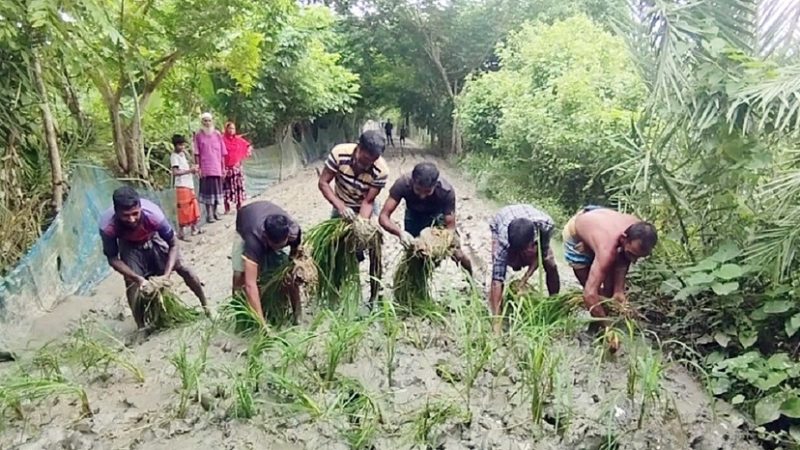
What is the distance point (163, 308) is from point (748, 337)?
345 cm

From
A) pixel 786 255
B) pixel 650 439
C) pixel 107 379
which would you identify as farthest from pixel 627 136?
pixel 107 379

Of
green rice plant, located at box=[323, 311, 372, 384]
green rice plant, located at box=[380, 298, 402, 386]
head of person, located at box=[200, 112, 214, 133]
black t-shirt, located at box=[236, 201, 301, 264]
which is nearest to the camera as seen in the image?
green rice plant, located at box=[323, 311, 372, 384]

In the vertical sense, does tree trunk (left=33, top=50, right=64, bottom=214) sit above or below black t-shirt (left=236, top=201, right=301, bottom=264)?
above

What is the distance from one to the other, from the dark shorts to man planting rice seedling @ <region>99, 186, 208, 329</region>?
4.65ft

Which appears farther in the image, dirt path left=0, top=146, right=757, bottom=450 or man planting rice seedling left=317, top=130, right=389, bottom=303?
man planting rice seedling left=317, top=130, right=389, bottom=303

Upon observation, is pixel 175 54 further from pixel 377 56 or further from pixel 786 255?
pixel 377 56

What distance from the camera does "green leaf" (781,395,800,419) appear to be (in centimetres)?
332

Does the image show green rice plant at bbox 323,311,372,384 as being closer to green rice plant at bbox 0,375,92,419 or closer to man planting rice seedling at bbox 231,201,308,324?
man planting rice seedling at bbox 231,201,308,324

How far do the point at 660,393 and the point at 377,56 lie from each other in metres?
19.2

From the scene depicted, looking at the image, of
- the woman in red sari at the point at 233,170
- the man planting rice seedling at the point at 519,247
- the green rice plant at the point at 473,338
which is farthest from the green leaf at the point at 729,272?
the woman in red sari at the point at 233,170

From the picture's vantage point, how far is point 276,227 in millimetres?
3664

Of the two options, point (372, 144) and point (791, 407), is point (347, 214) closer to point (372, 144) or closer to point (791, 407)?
point (372, 144)

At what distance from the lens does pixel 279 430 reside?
9.82 feet

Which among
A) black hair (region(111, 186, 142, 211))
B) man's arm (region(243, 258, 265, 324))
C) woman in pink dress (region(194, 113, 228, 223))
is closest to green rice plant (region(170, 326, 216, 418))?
man's arm (region(243, 258, 265, 324))
